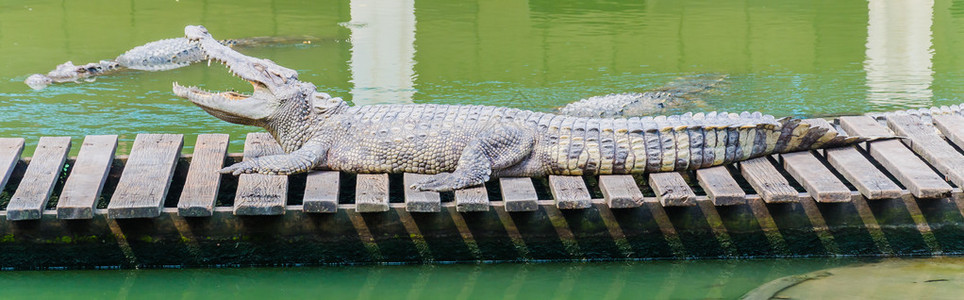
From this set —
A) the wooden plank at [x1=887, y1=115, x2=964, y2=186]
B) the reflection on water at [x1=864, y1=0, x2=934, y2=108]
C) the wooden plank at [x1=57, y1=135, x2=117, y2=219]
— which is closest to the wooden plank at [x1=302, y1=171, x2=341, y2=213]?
the wooden plank at [x1=57, y1=135, x2=117, y2=219]

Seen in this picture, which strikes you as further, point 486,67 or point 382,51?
point 382,51

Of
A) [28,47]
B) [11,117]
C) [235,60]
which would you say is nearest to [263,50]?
[28,47]

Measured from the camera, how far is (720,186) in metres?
4.24

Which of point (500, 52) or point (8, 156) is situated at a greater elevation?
point (8, 156)

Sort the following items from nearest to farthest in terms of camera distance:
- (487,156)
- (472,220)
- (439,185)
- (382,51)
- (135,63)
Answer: (472,220)
(439,185)
(487,156)
(135,63)
(382,51)

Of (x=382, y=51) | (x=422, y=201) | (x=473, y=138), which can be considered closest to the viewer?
(x=422, y=201)

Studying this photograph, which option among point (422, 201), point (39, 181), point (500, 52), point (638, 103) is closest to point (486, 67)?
point (500, 52)

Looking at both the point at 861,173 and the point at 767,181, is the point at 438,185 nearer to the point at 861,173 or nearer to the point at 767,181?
the point at 767,181

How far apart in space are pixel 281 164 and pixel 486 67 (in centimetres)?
450

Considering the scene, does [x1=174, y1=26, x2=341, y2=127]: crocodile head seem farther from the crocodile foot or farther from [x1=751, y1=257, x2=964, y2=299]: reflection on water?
[x1=751, y1=257, x2=964, y2=299]: reflection on water

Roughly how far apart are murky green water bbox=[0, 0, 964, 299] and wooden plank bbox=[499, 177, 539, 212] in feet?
1.04

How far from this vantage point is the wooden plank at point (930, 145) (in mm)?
4430

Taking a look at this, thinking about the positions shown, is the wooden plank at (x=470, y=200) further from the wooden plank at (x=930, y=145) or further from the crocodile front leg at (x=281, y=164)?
the wooden plank at (x=930, y=145)

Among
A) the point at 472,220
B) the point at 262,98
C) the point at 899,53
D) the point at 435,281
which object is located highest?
the point at 262,98
